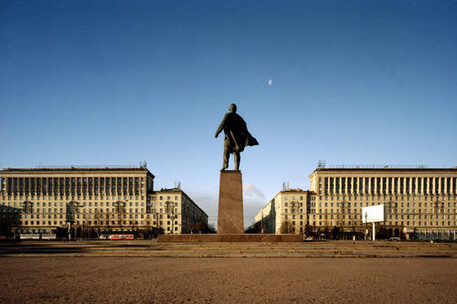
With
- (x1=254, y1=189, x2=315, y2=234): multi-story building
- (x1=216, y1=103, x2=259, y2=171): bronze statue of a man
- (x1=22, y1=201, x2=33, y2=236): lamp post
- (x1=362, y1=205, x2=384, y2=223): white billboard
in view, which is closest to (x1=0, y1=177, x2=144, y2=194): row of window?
(x1=22, y1=201, x2=33, y2=236): lamp post

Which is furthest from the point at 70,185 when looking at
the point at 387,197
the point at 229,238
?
the point at 229,238

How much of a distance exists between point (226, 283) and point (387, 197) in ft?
369

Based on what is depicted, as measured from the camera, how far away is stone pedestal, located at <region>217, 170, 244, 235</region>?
17031 millimetres

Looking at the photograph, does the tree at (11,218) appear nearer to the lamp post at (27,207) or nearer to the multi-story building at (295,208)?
the lamp post at (27,207)

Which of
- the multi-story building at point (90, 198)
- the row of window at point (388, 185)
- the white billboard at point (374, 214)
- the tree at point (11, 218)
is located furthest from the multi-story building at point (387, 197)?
the tree at point (11, 218)

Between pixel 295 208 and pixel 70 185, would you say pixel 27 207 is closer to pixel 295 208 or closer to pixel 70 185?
pixel 70 185

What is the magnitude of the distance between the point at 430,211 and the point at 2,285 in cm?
12082

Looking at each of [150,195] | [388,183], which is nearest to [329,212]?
[388,183]

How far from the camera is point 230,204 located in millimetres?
17344

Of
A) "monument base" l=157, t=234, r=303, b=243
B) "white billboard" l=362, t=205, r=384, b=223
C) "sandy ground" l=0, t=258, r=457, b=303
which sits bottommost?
"white billboard" l=362, t=205, r=384, b=223

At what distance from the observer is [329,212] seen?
4301 inches

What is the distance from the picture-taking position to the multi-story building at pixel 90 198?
107 m

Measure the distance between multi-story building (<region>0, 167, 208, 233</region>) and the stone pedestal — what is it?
3599 inches

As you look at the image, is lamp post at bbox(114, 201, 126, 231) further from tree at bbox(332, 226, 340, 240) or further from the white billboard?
the white billboard
